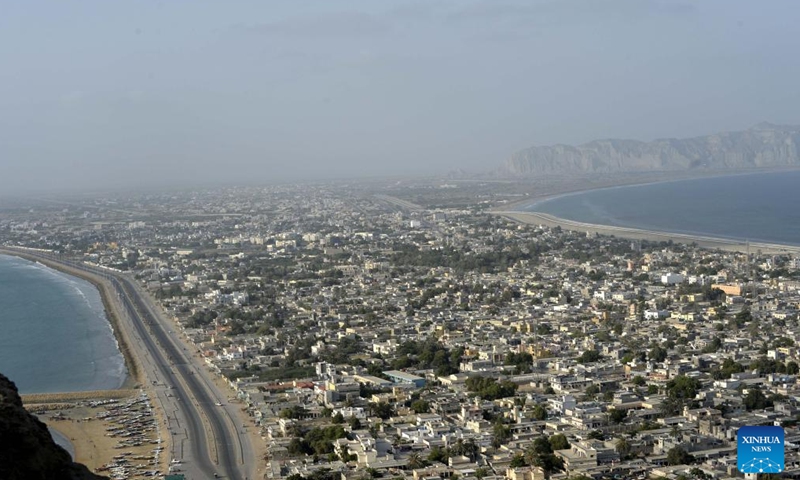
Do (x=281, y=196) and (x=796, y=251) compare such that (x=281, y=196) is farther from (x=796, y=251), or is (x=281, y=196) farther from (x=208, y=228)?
(x=796, y=251)

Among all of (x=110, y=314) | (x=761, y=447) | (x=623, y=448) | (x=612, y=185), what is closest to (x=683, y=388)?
(x=623, y=448)

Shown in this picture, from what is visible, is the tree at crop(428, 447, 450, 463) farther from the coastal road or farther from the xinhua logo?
the xinhua logo

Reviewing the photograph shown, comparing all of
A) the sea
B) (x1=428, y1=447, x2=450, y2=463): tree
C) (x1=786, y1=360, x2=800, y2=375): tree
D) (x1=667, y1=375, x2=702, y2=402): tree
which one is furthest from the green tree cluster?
the sea

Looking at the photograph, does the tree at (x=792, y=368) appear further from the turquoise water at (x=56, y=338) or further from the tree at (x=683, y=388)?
the turquoise water at (x=56, y=338)

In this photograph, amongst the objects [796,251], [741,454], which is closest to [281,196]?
[796,251]

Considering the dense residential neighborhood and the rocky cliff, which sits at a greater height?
the rocky cliff
